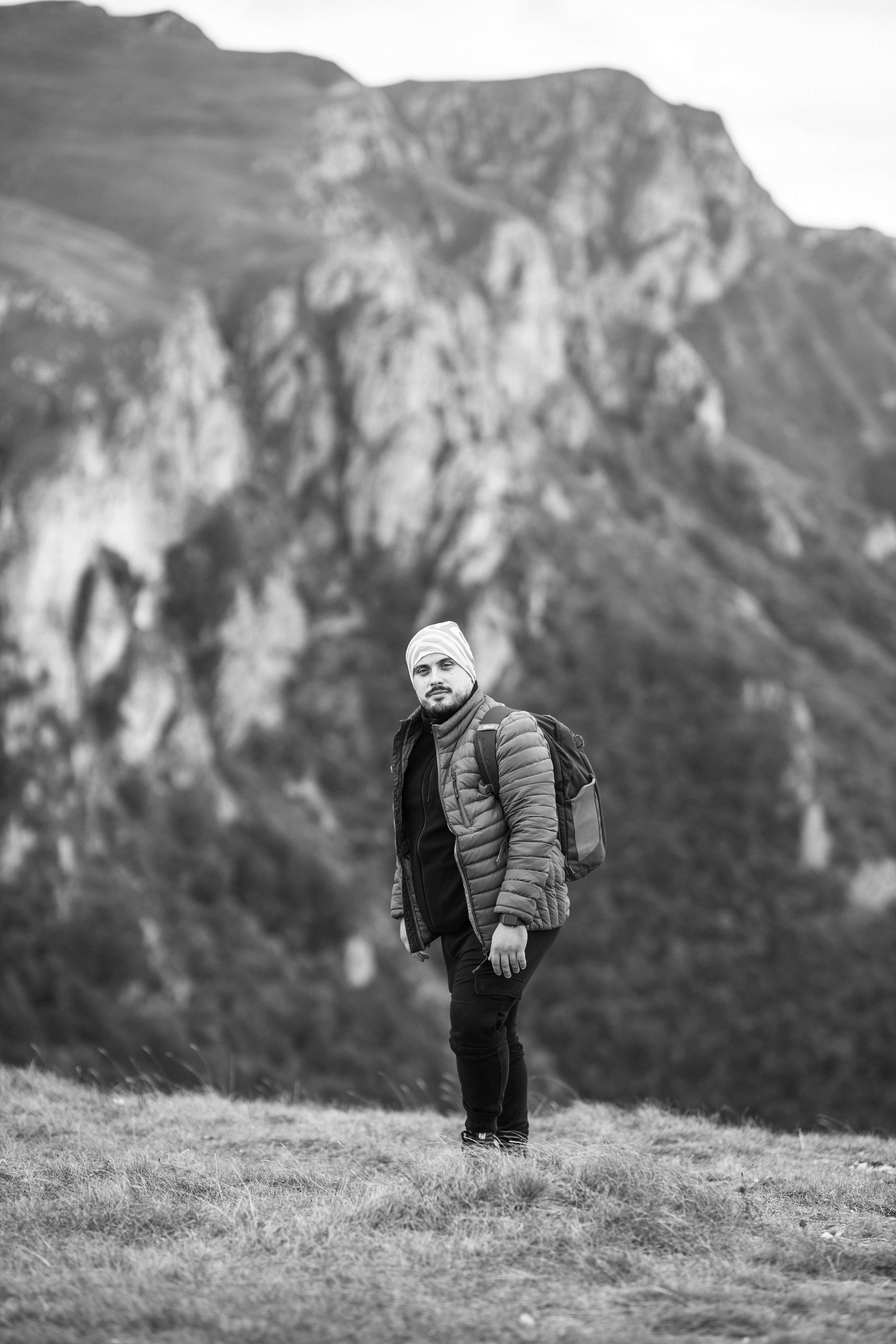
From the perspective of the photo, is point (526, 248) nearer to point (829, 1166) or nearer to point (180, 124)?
point (180, 124)

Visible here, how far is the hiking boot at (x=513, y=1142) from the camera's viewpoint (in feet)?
19.2

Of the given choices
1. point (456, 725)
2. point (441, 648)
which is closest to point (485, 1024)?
point (456, 725)

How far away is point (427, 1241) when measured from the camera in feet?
15.5

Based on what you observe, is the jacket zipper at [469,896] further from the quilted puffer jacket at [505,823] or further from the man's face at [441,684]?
the man's face at [441,684]

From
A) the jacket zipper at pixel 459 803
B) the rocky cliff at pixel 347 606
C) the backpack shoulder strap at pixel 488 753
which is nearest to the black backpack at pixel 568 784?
the backpack shoulder strap at pixel 488 753

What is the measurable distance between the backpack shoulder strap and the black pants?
770mm

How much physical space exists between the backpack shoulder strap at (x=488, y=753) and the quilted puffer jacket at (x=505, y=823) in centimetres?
2

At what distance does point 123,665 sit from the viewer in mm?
74750

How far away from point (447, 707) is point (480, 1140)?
7.25 ft

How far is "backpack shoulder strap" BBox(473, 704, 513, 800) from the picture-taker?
5531 mm

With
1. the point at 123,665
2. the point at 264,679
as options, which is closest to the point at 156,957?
the point at 123,665

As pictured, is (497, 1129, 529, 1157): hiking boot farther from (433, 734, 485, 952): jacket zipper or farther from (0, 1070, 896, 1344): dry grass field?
(433, 734, 485, 952): jacket zipper

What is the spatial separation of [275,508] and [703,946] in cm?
5068

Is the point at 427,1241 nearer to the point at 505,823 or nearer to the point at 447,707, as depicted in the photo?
the point at 505,823
